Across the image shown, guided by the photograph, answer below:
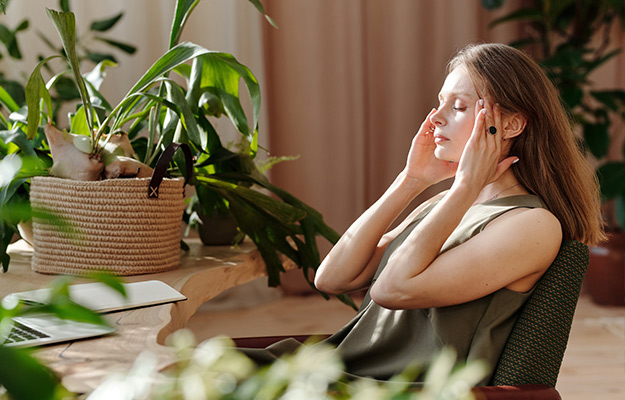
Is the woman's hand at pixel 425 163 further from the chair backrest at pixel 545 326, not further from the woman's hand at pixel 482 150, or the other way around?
the chair backrest at pixel 545 326

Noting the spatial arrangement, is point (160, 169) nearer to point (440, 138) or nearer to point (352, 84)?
point (440, 138)

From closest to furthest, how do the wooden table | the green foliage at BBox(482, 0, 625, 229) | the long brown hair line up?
the wooden table, the long brown hair, the green foliage at BBox(482, 0, 625, 229)

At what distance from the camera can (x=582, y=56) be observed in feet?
A: 10.8

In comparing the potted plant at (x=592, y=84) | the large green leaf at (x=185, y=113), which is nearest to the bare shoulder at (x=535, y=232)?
the large green leaf at (x=185, y=113)

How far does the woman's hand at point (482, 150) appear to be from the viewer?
3.84 ft

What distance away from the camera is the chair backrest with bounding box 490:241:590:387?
108cm

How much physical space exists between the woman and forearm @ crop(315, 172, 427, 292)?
0.06m

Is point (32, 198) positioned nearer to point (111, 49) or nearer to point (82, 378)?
point (82, 378)

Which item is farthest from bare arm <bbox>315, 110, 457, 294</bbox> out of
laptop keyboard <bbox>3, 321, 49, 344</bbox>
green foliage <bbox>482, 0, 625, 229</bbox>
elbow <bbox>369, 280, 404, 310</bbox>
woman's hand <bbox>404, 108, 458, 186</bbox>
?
green foliage <bbox>482, 0, 625, 229</bbox>

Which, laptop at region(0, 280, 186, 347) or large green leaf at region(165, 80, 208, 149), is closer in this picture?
laptop at region(0, 280, 186, 347)

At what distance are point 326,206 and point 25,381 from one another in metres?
3.22

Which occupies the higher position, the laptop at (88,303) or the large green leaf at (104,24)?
the large green leaf at (104,24)

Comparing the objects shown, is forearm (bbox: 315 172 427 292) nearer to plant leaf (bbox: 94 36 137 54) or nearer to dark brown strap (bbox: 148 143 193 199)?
dark brown strap (bbox: 148 143 193 199)

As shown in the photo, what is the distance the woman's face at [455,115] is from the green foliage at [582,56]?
2107mm
